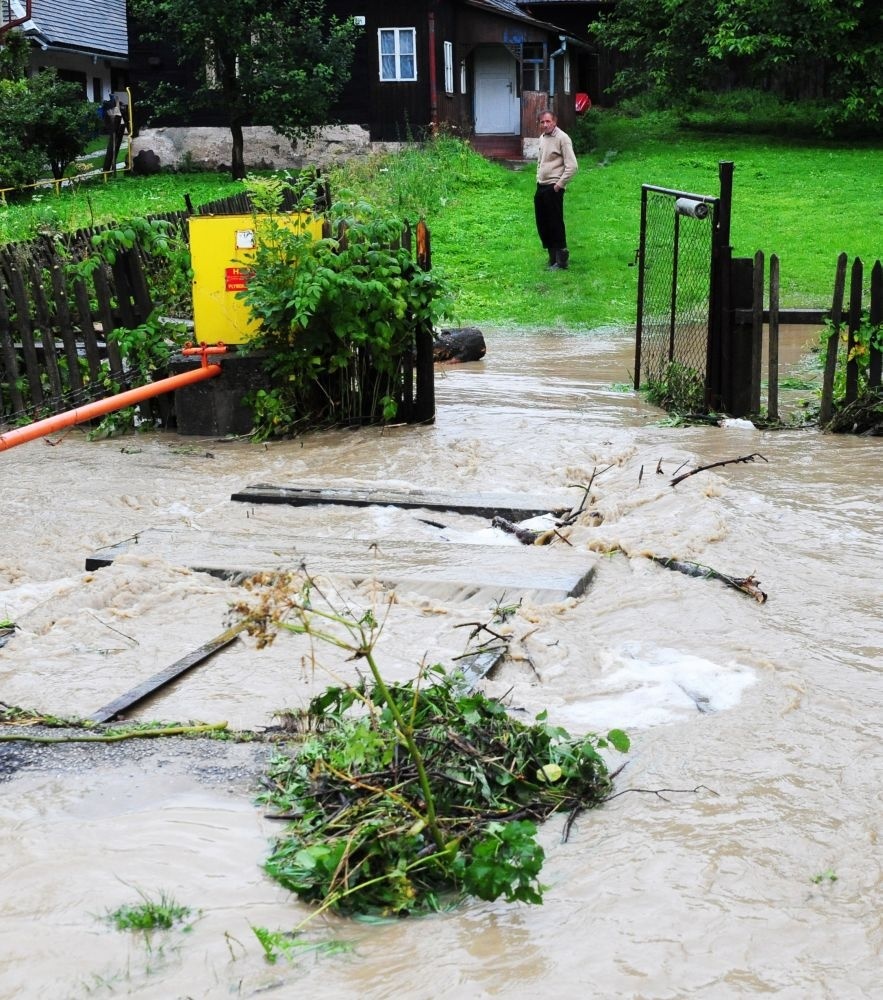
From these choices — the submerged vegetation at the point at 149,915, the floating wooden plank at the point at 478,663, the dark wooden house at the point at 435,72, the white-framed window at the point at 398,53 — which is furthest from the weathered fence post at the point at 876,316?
the white-framed window at the point at 398,53

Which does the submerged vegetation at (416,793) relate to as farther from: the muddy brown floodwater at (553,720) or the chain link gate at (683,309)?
the chain link gate at (683,309)

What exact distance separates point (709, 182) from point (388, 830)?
24.1 m

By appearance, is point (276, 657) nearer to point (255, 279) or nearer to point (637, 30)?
point (255, 279)

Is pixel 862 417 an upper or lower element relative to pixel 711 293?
lower

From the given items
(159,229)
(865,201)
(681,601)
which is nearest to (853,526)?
(681,601)

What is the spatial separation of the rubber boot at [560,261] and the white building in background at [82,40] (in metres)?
23.5

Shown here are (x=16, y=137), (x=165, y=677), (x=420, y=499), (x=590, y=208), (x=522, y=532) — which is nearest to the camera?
(x=165, y=677)

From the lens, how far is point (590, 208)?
2327cm

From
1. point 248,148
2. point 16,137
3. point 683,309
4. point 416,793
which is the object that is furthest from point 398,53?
point 416,793

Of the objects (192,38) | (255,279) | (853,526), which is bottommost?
(853,526)

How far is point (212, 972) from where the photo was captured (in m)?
3.03

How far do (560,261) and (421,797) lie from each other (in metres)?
14.9

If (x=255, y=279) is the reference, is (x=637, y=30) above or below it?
above

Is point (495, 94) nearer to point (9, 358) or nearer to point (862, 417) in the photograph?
point (9, 358)
